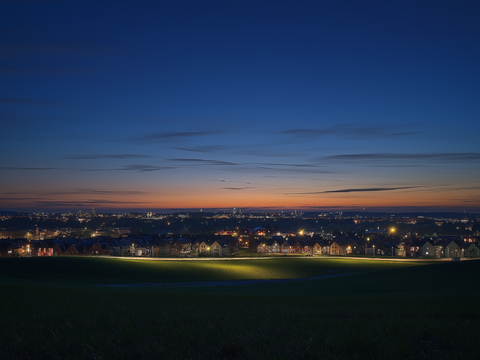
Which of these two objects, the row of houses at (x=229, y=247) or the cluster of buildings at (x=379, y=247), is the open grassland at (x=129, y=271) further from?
the cluster of buildings at (x=379, y=247)

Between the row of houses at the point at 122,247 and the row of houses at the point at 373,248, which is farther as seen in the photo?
the row of houses at the point at 373,248

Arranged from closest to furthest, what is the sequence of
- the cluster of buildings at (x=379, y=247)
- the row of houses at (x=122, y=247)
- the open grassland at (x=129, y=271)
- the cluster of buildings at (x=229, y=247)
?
the open grassland at (x=129, y=271) → the row of houses at (x=122, y=247) → the cluster of buildings at (x=229, y=247) → the cluster of buildings at (x=379, y=247)

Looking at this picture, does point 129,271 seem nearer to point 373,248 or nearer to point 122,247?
point 122,247

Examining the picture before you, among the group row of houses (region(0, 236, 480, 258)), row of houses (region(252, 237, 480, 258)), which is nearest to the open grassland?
row of houses (region(0, 236, 480, 258))

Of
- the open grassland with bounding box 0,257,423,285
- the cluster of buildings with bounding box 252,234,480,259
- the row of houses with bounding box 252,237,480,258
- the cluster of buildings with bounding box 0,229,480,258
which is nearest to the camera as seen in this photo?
the open grassland with bounding box 0,257,423,285

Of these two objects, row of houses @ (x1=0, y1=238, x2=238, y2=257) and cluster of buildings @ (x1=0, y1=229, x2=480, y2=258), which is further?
cluster of buildings @ (x1=0, y1=229, x2=480, y2=258)

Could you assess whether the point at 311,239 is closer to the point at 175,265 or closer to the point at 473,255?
the point at 473,255

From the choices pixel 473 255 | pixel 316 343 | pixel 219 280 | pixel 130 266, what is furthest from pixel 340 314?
pixel 473 255

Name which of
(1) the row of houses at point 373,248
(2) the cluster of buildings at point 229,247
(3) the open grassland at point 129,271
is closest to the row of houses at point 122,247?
(2) the cluster of buildings at point 229,247

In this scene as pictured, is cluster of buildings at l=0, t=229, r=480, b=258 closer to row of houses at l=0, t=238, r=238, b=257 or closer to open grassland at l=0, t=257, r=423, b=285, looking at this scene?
row of houses at l=0, t=238, r=238, b=257

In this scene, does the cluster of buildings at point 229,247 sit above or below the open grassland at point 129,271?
below

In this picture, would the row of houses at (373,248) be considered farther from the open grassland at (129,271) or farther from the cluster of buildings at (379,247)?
the open grassland at (129,271)

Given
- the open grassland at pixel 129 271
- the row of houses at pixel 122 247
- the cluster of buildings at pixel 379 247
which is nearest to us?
the open grassland at pixel 129 271

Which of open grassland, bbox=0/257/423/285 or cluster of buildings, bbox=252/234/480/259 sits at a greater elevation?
open grassland, bbox=0/257/423/285
